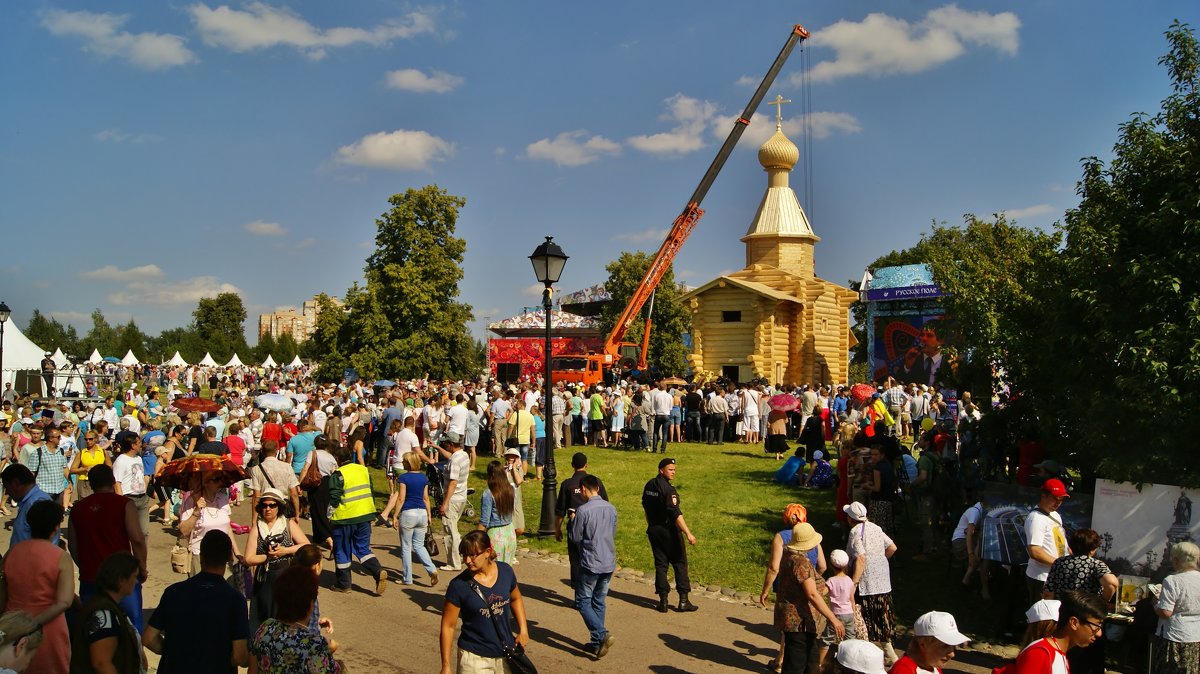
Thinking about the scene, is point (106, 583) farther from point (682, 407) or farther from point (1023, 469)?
point (682, 407)

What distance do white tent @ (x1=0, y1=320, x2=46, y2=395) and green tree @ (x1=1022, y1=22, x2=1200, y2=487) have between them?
40452mm

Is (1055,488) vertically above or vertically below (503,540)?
above

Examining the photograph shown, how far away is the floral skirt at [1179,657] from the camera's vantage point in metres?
6.28

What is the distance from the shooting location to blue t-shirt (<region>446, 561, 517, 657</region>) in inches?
215

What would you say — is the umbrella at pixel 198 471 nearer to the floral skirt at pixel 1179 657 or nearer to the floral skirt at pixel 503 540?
the floral skirt at pixel 503 540

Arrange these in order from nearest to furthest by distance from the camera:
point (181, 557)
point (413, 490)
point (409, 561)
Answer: point (181, 557), point (413, 490), point (409, 561)

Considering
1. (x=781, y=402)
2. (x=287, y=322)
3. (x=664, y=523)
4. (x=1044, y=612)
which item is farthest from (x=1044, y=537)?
(x=287, y=322)

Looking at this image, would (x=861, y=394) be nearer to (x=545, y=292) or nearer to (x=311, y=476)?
(x=545, y=292)

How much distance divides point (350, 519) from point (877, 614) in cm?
583

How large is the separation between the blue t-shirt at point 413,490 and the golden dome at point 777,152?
4296 cm

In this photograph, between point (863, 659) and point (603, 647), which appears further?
point (603, 647)

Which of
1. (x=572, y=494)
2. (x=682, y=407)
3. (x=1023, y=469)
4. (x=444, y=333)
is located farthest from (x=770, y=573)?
(x=444, y=333)

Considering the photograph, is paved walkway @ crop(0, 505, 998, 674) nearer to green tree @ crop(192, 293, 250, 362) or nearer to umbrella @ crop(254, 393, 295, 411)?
umbrella @ crop(254, 393, 295, 411)

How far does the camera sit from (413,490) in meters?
9.94
